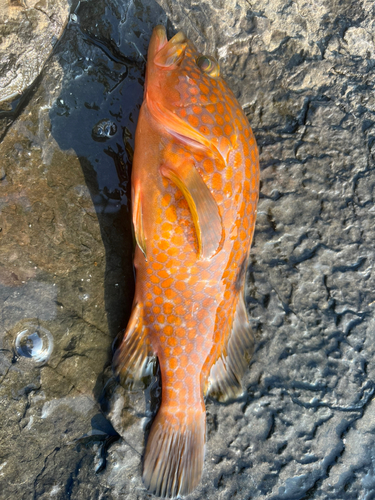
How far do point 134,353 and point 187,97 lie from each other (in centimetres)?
163

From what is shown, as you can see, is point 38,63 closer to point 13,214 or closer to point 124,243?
point 13,214

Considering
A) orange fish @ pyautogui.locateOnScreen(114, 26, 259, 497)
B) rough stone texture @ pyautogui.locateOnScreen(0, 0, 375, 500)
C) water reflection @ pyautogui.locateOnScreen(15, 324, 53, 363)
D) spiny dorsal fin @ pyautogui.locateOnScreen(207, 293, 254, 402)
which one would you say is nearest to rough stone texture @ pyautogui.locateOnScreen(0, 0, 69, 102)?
rough stone texture @ pyautogui.locateOnScreen(0, 0, 375, 500)

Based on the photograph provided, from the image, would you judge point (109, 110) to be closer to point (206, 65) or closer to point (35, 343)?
point (206, 65)

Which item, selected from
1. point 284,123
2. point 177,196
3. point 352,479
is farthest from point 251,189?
point 352,479

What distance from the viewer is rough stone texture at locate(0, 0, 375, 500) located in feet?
8.35

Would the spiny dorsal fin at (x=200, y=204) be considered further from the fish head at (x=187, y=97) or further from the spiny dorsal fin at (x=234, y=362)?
the spiny dorsal fin at (x=234, y=362)

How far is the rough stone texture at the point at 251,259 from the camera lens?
2.54 m

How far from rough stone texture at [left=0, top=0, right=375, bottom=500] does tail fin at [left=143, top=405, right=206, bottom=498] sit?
0.14m

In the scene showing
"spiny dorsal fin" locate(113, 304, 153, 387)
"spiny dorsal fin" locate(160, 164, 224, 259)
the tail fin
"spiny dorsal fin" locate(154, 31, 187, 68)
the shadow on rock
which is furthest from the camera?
the shadow on rock

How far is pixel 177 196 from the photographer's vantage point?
231 cm

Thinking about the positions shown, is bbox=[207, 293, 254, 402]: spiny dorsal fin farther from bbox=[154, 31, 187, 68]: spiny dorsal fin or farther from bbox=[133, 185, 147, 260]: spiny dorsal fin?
bbox=[154, 31, 187, 68]: spiny dorsal fin

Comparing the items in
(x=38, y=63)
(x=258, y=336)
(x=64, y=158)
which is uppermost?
(x=38, y=63)

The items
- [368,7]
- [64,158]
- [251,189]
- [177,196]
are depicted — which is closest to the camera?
[177,196]

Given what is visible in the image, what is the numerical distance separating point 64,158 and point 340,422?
8.38 ft
